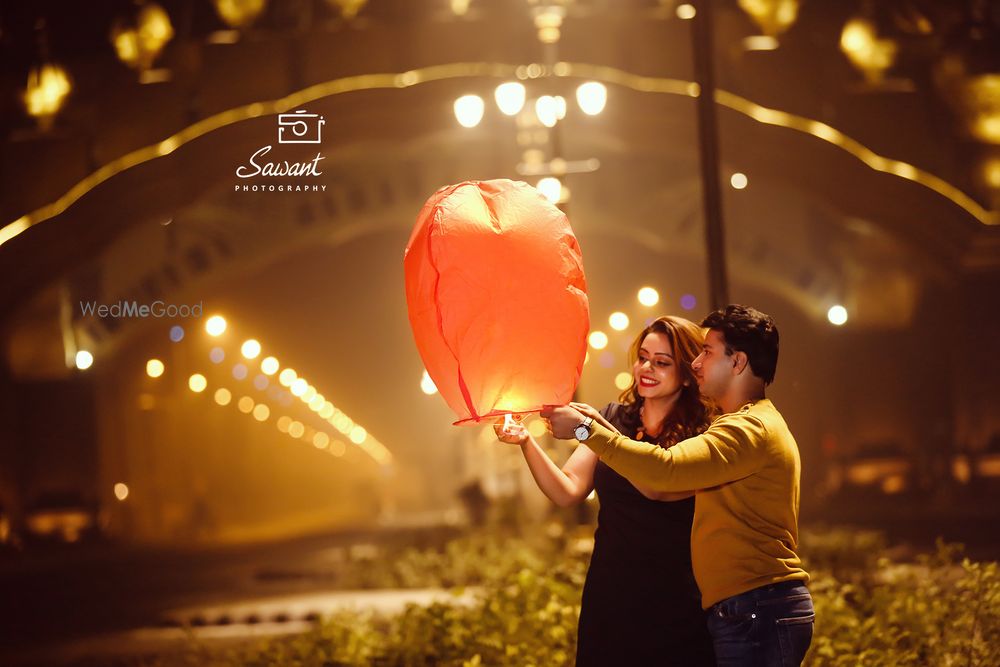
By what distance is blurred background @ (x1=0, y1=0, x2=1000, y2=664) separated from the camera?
9.23 meters

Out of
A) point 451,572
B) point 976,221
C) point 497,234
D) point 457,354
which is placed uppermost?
point 976,221

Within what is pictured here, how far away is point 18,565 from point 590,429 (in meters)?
8.26

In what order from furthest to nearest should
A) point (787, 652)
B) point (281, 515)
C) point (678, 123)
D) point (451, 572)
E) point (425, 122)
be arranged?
1. point (281, 515)
2. point (451, 572)
3. point (678, 123)
4. point (425, 122)
5. point (787, 652)

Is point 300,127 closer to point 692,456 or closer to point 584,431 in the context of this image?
point 584,431

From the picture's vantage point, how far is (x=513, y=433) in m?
3.84

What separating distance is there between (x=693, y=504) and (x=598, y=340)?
6.46 metres

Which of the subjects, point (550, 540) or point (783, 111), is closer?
point (783, 111)

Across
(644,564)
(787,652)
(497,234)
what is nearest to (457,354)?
(497,234)

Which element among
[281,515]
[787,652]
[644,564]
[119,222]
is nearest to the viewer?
[787,652]

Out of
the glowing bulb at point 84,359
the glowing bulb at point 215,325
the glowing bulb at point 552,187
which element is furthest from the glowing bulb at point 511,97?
the glowing bulb at point 84,359

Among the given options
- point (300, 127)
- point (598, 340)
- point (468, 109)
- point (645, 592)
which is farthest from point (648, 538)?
point (598, 340)

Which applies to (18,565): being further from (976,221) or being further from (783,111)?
(976,221)

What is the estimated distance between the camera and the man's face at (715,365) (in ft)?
12.2

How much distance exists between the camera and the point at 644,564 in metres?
3.88
